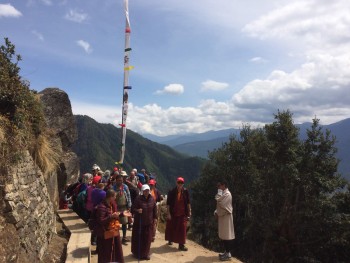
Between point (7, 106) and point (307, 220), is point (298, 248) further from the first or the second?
point (7, 106)

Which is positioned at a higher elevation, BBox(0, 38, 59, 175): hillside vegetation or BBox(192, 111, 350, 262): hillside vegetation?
BBox(0, 38, 59, 175): hillside vegetation

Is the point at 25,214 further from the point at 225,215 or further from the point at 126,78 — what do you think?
the point at 126,78

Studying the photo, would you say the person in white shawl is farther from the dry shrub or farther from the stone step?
the dry shrub

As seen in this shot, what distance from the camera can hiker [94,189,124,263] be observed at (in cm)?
789

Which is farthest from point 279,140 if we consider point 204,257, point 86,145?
point 86,145

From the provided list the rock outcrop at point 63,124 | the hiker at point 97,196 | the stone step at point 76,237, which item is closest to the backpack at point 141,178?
the stone step at point 76,237

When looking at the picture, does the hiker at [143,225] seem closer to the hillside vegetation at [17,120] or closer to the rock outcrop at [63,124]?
the hillside vegetation at [17,120]

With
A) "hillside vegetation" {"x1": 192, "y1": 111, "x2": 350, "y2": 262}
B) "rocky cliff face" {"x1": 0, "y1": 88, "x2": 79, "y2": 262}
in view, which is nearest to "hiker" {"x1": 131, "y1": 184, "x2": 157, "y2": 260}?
"rocky cliff face" {"x1": 0, "y1": 88, "x2": 79, "y2": 262}

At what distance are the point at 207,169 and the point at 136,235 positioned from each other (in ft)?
101

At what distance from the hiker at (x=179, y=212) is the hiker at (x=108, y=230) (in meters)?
2.82

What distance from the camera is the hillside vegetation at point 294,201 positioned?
23922mm

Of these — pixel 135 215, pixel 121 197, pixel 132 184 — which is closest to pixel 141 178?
pixel 132 184

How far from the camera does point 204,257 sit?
1038 centimetres

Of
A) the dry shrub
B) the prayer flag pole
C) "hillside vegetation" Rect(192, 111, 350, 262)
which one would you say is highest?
the prayer flag pole
